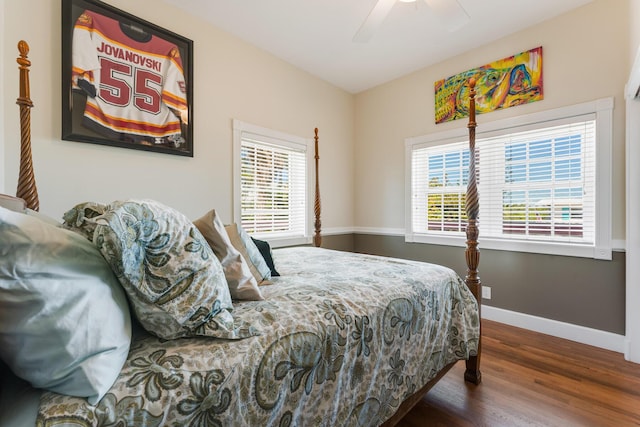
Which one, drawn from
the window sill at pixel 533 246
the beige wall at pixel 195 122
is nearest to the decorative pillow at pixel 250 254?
the beige wall at pixel 195 122

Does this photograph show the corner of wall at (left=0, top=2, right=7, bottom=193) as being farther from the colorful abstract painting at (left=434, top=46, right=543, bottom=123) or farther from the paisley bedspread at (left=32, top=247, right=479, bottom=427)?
the colorful abstract painting at (left=434, top=46, right=543, bottom=123)

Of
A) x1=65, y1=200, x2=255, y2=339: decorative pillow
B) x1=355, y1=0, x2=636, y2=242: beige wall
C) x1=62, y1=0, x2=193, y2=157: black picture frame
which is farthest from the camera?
x1=355, y1=0, x2=636, y2=242: beige wall

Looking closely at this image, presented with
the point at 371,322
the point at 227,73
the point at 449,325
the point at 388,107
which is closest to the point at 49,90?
the point at 227,73

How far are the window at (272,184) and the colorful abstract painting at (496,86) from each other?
5.50 feet

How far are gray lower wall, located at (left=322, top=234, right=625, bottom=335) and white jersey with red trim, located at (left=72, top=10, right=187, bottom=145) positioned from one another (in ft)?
10.3

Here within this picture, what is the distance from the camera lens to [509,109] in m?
2.88

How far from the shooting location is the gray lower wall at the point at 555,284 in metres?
2.37

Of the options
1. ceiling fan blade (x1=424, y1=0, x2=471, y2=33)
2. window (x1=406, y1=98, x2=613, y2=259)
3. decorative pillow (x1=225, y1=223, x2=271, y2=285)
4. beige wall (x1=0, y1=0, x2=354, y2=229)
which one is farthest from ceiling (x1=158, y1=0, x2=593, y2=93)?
decorative pillow (x1=225, y1=223, x2=271, y2=285)

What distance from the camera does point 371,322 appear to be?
1203mm

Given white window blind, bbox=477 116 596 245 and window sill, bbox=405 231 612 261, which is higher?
white window blind, bbox=477 116 596 245

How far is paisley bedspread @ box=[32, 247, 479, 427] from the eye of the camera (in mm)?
680

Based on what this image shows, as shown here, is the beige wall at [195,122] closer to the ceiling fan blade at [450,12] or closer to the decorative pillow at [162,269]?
the decorative pillow at [162,269]

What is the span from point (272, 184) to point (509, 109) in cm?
258

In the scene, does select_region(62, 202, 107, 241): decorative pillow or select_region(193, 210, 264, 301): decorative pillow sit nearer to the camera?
select_region(62, 202, 107, 241): decorative pillow
